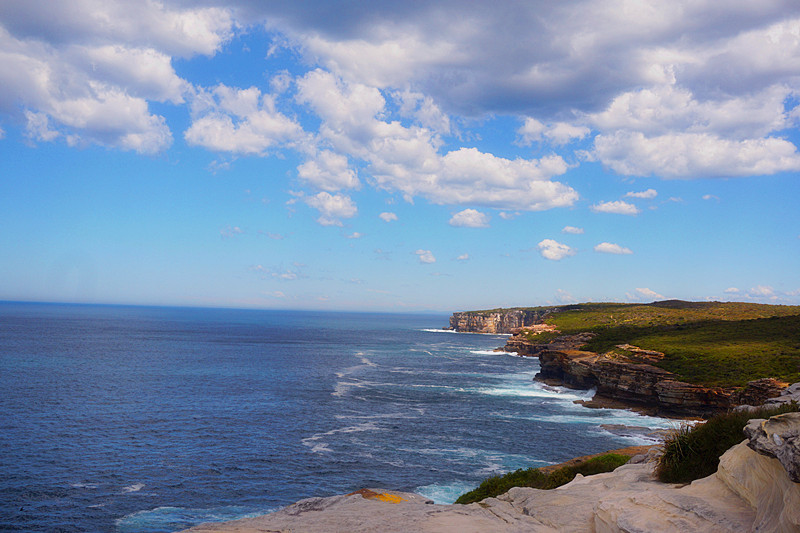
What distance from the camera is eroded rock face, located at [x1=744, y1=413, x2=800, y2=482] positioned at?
9.49 m

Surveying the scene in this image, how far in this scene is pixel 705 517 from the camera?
11727mm

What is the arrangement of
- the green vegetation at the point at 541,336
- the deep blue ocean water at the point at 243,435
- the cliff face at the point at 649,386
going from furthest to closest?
the green vegetation at the point at 541,336 < the cliff face at the point at 649,386 < the deep blue ocean water at the point at 243,435

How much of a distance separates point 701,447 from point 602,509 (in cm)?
546

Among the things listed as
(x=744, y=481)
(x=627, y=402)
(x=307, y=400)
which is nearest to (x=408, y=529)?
(x=744, y=481)

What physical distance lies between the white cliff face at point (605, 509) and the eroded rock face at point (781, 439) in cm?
11

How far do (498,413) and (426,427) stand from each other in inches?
494

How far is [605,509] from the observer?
13.4m

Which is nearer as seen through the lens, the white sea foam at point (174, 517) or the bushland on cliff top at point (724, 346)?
the white sea foam at point (174, 517)

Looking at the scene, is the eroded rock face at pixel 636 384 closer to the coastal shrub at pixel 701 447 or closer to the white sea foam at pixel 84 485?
the coastal shrub at pixel 701 447

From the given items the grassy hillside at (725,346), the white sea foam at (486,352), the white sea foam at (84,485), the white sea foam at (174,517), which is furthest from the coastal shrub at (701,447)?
the white sea foam at (486,352)

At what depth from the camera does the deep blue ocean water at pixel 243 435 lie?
32.8 m

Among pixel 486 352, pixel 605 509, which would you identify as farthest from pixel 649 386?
pixel 486 352

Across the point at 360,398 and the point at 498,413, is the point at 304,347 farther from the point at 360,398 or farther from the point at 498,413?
the point at 498,413

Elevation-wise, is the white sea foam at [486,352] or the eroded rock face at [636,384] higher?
the eroded rock face at [636,384]
